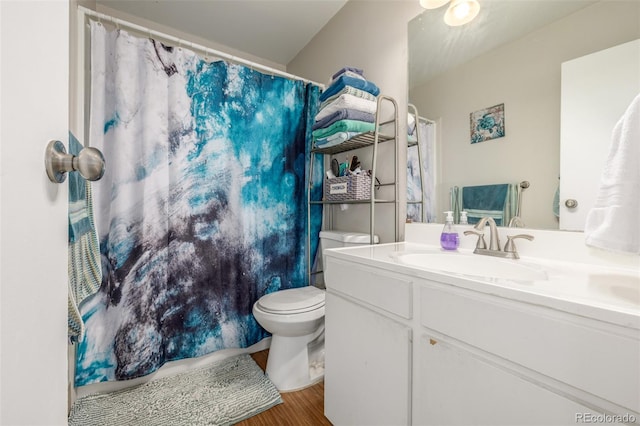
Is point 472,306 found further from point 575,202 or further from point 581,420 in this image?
point 575,202

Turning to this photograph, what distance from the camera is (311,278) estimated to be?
6.38ft

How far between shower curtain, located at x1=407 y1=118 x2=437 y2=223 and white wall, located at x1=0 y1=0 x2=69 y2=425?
53.4 inches

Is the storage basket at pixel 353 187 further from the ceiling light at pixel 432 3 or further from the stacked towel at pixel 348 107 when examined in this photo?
the ceiling light at pixel 432 3

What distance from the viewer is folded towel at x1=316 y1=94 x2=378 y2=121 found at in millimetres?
1455

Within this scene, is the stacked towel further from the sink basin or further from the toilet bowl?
the toilet bowl

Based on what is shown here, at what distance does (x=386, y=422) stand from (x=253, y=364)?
100 cm

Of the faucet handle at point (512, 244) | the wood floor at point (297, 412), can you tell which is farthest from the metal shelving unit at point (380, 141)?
the wood floor at point (297, 412)

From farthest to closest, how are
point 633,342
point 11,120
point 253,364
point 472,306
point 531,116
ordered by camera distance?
point 253,364
point 531,116
point 472,306
point 633,342
point 11,120

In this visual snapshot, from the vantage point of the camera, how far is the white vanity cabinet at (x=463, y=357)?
51 cm

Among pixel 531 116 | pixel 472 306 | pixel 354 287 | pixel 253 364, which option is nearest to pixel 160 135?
pixel 354 287

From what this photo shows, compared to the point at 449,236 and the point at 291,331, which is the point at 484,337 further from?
the point at 291,331

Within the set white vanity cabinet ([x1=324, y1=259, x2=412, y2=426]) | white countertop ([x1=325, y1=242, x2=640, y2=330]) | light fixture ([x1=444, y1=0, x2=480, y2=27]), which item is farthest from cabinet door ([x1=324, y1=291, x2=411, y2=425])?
light fixture ([x1=444, y1=0, x2=480, y2=27])

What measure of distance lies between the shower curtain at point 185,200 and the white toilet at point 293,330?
0.98 ft

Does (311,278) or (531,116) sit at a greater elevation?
(531,116)
